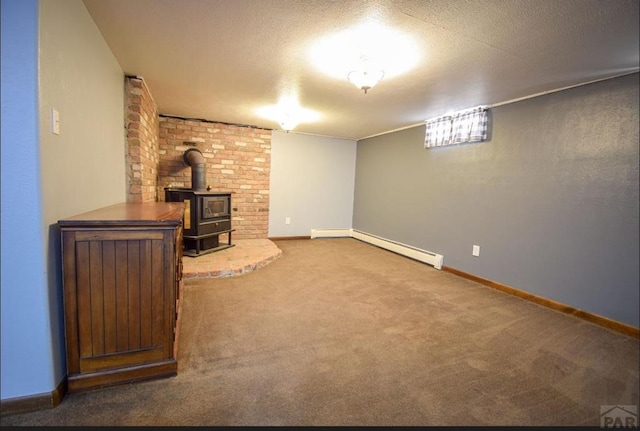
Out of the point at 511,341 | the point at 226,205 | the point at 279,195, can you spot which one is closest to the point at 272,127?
the point at 279,195

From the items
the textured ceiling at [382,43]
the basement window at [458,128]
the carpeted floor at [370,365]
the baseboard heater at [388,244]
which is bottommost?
the carpeted floor at [370,365]

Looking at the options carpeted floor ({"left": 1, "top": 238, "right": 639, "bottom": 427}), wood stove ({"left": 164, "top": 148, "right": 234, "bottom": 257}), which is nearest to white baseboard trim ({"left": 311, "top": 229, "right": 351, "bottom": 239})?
wood stove ({"left": 164, "top": 148, "right": 234, "bottom": 257})

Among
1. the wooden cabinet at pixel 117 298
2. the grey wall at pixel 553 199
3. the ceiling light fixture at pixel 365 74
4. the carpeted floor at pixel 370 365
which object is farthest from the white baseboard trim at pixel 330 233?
the wooden cabinet at pixel 117 298

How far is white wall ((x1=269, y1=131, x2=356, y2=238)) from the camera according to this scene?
5.28m

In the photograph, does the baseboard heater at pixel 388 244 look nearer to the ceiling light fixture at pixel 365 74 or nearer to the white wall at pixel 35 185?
the ceiling light fixture at pixel 365 74

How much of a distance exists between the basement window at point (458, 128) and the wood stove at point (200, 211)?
3.18 metres

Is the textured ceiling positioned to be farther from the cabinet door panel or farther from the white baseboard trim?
the white baseboard trim

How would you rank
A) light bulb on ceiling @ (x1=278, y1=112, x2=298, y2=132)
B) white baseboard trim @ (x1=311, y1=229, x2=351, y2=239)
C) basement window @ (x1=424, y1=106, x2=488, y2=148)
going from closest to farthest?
basement window @ (x1=424, y1=106, x2=488, y2=148) < light bulb on ceiling @ (x1=278, y1=112, x2=298, y2=132) < white baseboard trim @ (x1=311, y1=229, x2=351, y2=239)

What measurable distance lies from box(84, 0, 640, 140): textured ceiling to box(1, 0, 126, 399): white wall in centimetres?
59

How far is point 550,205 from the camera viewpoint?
8.84ft

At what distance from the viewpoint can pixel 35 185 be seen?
1.17 m

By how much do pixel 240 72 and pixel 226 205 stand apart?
83.6 inches

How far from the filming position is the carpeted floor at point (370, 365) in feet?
4.33

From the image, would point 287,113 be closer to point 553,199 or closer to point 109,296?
point 109,296
